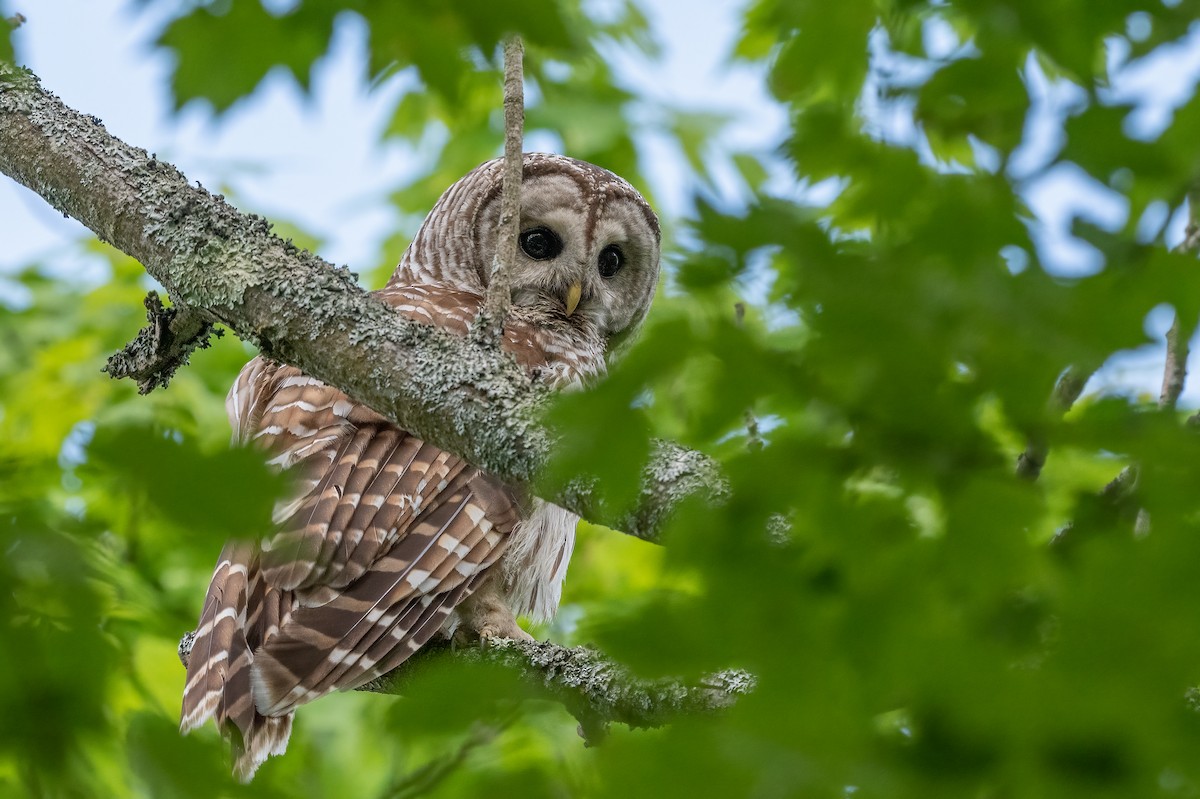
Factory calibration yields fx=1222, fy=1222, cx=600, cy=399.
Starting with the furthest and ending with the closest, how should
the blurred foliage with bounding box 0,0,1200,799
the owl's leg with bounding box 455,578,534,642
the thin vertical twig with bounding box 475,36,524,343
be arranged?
the owl's leg with bounding box 455,578,534,642 → the thin vertical twig with bounding box 475,36,524,343 → the blurred foliage with bounding box 0,0,1200,799

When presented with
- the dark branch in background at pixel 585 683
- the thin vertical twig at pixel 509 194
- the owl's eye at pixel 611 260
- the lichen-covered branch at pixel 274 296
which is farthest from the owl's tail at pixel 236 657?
the owl's eye at pixel 611 260

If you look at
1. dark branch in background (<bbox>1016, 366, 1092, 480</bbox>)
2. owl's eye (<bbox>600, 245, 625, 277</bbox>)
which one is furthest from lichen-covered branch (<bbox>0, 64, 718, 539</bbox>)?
owl's eye (<bbox>600, 245, 625, 277</bbox>)

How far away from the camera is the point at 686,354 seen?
140 cm

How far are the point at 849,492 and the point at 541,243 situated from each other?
163 inches

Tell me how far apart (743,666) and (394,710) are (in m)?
0.40

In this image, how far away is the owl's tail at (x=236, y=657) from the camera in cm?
327

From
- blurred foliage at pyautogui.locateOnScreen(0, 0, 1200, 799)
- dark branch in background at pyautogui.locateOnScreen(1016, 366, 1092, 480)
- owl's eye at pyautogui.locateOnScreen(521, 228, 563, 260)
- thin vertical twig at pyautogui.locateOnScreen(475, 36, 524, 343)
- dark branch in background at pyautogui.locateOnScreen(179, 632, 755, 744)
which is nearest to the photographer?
blurred foliage at pyautogui.locateOnScreen(0, 0, 1200, 799)

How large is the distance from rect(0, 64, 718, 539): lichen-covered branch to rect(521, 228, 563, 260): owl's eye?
2.59 metres

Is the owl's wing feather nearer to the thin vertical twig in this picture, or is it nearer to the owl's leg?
the owl's leg

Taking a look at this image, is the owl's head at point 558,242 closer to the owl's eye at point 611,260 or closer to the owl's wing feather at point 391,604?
the owl's eye at point 611,260

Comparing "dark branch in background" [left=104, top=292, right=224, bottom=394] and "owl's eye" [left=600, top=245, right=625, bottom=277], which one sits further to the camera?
"owl's eye" [left=600, top=245, right=625, bottom=277]

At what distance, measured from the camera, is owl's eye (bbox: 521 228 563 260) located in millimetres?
5477

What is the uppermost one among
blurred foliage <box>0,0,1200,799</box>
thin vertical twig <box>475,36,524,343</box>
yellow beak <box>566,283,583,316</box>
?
yellow beak <box>566,283,583,316</box>

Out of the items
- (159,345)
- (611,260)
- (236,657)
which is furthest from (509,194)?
(611,260)
